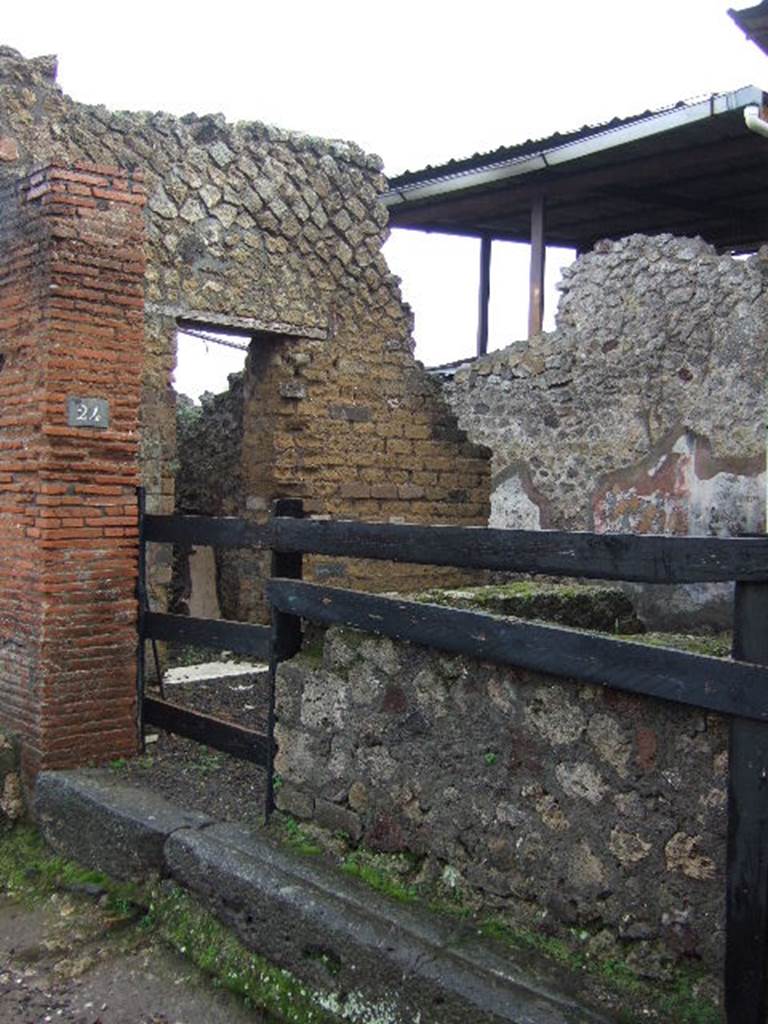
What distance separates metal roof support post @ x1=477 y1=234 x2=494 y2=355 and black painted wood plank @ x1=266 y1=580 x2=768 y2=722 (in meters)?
9.90

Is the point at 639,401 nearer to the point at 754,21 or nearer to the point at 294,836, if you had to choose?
the point at 754,21

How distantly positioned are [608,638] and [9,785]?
9.98ft

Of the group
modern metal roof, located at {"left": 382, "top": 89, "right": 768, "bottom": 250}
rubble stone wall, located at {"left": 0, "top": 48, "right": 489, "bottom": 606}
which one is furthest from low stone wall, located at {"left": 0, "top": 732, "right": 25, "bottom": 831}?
modern metal roof, located at {"left": 382, "top": 89, "right": 768, "bottom": 250}

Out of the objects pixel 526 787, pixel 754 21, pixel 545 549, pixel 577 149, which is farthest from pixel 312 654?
pixel 577 149

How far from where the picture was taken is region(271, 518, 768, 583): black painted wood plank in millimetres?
2307

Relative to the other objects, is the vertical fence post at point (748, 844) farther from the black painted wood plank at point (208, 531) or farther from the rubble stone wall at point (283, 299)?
the rubble stone wall at point (283, 299)

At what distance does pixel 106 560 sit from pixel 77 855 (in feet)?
4.00

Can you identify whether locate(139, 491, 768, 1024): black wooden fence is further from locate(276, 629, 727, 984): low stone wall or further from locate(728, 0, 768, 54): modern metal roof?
locate(728, 0, 768, 54): modern metal roof

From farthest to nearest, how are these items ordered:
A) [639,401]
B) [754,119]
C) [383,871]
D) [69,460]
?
[639,401]
[754,119]
[69,460]
[383,871]

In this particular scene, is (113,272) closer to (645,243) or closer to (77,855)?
(77,855)

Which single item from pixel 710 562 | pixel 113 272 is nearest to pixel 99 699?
pixel 113 272

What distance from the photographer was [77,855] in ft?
13.4

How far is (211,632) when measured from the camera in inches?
169

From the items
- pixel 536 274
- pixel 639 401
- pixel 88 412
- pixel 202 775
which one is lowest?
pixel 202 775
